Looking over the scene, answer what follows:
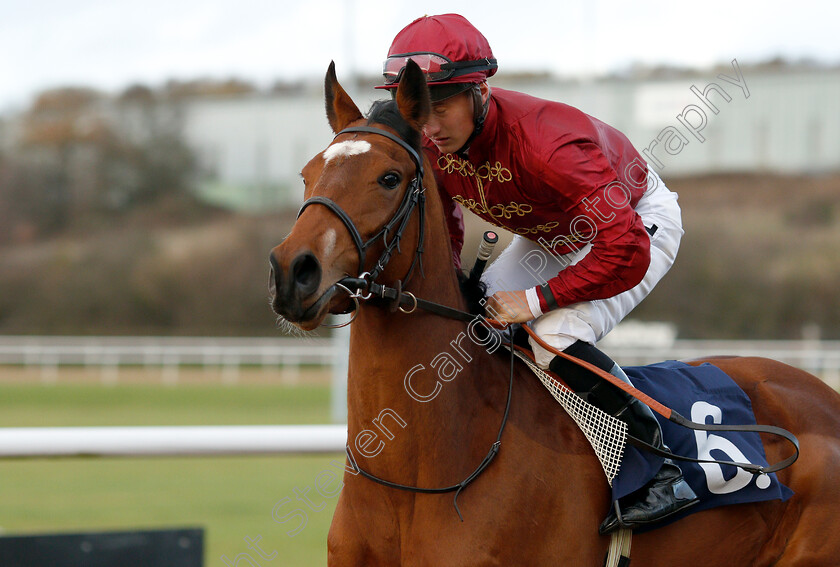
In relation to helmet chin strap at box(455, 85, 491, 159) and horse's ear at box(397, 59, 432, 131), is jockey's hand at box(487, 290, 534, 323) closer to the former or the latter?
helmet chin strap at box(455, 85, 491, 159)

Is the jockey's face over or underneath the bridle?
over

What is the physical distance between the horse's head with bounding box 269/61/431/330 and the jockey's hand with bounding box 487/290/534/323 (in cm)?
35

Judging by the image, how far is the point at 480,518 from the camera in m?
2.31

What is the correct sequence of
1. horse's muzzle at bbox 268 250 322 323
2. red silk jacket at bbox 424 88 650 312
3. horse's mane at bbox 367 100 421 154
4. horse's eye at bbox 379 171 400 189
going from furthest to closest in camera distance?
red silk jacket at bbox 424 88 650 312 → horse's mane at bbox 367 100 421 154 → horse's eye at bbox 379 171 400 189 → horse's muzzle at bbox 268 250 322 323

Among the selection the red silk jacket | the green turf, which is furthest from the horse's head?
the green turf

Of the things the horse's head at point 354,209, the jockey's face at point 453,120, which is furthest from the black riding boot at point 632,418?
the jockey's face at point 453,120

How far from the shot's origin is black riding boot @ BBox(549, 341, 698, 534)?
254 centimetres

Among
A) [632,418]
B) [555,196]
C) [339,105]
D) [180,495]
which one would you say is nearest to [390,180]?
[339,105]

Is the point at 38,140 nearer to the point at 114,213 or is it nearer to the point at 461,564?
the point at 114,213

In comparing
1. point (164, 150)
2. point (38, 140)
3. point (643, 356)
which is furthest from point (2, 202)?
point (643, 356)

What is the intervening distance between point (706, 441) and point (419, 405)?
3.21 feet

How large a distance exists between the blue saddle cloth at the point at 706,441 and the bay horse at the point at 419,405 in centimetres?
14

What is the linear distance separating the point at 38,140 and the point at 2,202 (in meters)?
2.50

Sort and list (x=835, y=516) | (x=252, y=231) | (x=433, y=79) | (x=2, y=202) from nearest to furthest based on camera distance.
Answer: (x=433, y=79) < (x=835, y=516) < (x=252, y=231) < (x=2, y=202)
